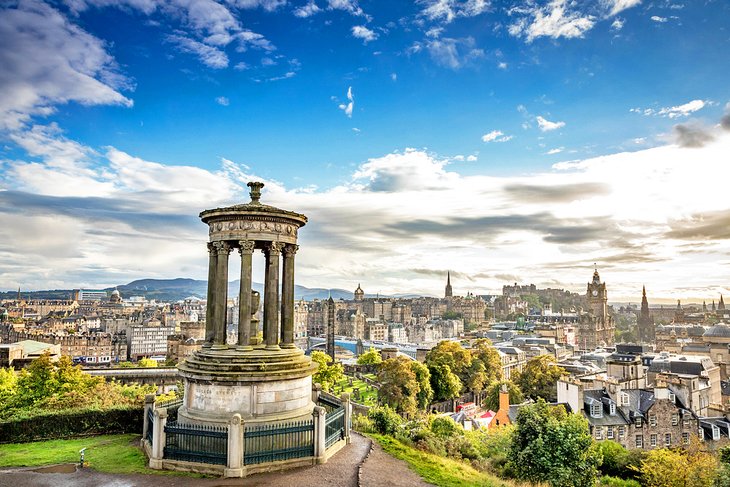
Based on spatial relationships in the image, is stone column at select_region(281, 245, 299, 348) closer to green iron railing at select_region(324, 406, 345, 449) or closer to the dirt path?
green iron railing at select_region(324, 406, 345, 449)

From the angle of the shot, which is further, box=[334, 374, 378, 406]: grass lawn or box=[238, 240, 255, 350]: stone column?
box=[334, 374, 378, 406]: grass lawn

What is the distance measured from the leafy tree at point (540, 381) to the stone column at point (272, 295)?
155 ft

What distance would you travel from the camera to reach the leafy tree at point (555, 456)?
71.1 feet

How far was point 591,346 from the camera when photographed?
15750 centimetres

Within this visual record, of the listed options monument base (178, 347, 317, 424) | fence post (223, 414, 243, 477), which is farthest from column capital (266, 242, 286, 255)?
fence post (223, 414, 243, 477)

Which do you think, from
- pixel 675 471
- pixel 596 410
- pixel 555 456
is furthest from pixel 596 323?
pixel 555 456

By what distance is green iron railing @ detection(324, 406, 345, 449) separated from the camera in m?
17.6

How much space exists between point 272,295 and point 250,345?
2.01 meters

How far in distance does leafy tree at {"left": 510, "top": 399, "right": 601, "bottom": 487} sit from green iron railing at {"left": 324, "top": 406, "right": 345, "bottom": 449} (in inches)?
321

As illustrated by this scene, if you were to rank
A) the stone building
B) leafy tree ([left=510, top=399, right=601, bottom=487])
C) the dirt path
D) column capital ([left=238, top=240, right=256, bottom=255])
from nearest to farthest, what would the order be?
the dirt path < column capital ([left=238, top=240, right=256, bottom=255]) < leafy tree ([left=510, top=399, right=601, bottom=487]) < the stone building

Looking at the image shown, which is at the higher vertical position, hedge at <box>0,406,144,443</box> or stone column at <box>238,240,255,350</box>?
stone column at <box>238,240,255,350</box>

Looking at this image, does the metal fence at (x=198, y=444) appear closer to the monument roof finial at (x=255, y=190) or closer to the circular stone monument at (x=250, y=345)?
the circular stone monument at (x=250, y=345)

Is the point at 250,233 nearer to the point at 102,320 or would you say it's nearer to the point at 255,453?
the point at 255,453

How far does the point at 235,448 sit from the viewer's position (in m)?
15.3
